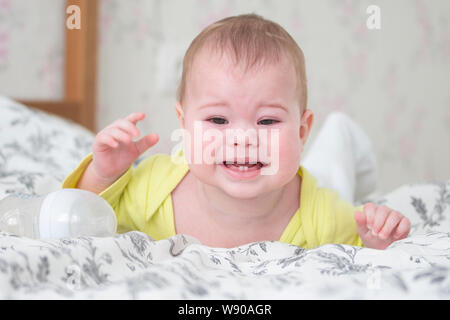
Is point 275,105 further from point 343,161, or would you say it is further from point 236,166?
point 343,161

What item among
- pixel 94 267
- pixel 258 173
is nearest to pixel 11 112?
pixel 258 173

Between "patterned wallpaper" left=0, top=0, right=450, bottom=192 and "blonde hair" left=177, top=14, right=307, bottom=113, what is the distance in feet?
4.42

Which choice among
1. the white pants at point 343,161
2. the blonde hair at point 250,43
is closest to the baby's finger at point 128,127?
the blonde hair at point 250,43

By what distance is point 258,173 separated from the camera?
90 cm

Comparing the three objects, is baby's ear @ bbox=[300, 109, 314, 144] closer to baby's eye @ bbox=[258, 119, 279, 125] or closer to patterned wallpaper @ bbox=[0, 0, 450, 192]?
baby's eye @ bbox=[258, 119, 279, 125]

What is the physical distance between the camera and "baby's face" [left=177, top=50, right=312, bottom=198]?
0.88m

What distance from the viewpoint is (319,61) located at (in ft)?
8.26

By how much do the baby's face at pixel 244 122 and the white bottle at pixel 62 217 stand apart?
202 millimetres

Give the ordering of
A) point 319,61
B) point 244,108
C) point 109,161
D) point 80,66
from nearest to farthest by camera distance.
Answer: point 244,108, point 109,161, point 80,66, point 319,61

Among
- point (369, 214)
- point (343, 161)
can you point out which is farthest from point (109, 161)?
point (343, 161)

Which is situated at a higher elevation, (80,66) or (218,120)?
(80,66)

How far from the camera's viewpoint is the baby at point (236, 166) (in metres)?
0.89

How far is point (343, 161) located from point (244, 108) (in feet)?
2.43
